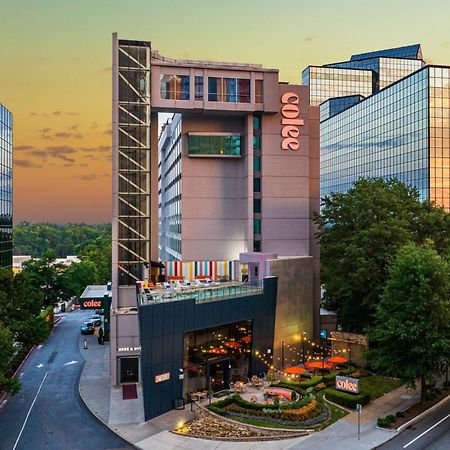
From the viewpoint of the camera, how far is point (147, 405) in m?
37.8

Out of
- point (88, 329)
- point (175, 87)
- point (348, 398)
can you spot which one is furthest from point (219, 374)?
point (88, 329)

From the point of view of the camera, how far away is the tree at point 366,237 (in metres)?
49.2

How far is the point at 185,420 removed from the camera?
37438 millimetres

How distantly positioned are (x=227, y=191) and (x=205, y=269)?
933 cm

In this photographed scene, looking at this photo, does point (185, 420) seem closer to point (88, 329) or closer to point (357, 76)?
point (88, 329)

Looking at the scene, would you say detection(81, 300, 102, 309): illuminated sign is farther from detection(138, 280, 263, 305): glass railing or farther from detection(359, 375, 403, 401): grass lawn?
detection(359, 375, 403, 401): grass lawn

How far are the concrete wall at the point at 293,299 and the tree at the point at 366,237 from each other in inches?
102

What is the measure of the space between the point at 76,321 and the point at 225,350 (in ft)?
161

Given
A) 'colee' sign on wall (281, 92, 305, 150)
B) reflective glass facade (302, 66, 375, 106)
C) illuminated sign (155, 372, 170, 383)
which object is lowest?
illuminated sign (155, 372, 170, 383)

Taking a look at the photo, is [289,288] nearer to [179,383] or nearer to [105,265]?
[179,383]

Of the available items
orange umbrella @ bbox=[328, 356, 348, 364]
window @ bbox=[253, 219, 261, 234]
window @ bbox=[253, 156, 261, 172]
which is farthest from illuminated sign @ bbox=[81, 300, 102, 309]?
orange umbrella @ bbox=[328, 356, 348, 364]

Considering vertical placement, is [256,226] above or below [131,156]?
below

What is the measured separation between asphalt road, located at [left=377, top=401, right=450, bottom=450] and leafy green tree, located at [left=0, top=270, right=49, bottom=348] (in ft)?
106

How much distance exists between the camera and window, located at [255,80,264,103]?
54.9m
